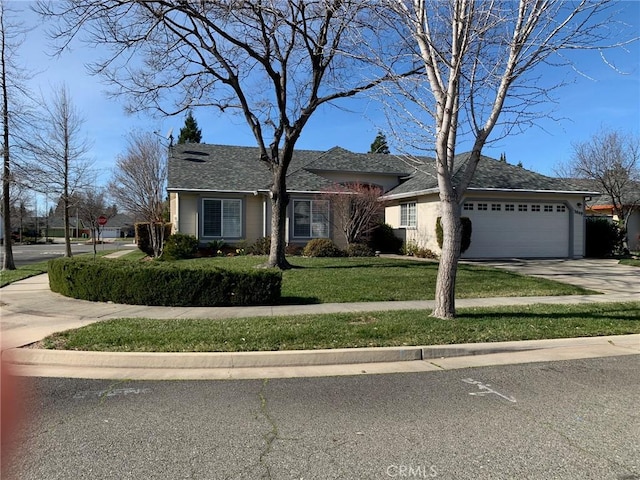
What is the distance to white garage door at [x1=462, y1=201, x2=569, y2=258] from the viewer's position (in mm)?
20969

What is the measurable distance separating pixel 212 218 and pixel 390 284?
38.4 feet

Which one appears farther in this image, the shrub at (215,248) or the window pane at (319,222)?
the window pane at (319,222)

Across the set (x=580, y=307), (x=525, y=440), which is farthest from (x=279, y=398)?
(x=580, y=307)

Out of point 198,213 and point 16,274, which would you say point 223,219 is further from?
point 16,274

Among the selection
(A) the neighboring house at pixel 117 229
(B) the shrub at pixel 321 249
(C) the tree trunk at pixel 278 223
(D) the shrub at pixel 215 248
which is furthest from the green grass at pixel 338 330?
(A) the neighboring house at pixel 117 229

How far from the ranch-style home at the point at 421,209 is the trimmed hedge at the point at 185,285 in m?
11.0

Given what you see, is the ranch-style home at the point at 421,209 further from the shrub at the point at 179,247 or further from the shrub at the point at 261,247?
the shrub at the point at 261,247

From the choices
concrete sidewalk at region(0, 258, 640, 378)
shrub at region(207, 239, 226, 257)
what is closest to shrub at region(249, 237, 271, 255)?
shrub at region(207, 239, 226, 257)

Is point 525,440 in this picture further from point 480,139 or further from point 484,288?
point 484,288

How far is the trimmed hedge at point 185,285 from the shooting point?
10203 millimetres

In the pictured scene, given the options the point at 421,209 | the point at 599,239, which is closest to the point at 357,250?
the point at 421,209

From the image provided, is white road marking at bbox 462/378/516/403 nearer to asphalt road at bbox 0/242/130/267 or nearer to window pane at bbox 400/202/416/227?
window pane at bbox 400/202/416/227

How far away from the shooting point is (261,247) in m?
20.7

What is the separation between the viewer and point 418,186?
22.8 meters
